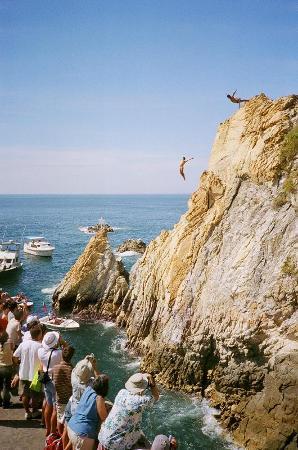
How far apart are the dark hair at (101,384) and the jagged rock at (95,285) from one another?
30.7 m

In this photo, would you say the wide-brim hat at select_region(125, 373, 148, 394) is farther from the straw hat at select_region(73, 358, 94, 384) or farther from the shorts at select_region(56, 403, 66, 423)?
the shorts at select_region(56, 403, 66, 423)

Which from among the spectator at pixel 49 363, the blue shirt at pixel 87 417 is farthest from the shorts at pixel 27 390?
the blue shirt at pixel 87 417

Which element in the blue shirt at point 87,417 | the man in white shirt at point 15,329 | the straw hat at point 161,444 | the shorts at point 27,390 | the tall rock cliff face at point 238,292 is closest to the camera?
the straw hat at point 161,444

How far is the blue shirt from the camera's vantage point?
24.5ft

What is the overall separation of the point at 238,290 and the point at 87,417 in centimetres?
1392

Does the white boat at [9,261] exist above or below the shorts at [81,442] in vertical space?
below

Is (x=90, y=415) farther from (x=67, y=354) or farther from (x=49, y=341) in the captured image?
(x=49, y=341)

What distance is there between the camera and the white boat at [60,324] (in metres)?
34.1

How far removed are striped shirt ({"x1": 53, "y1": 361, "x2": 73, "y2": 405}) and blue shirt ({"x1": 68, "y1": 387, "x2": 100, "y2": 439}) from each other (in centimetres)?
134

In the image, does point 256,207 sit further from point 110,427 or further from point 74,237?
point 74,237

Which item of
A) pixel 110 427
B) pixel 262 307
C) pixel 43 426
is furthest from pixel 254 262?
pixel 110 427

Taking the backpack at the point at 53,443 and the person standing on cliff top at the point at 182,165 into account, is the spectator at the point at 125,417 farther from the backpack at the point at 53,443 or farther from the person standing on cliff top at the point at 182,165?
the person standing on cliff top at the point at 182,165

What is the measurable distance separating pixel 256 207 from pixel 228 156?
5704mm

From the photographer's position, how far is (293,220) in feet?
66.0
